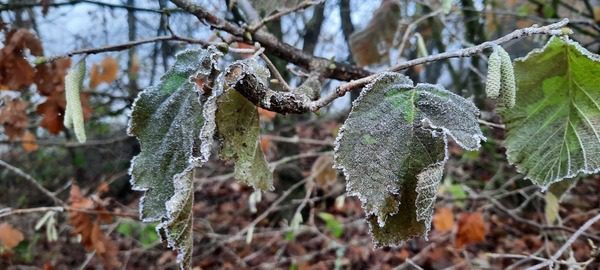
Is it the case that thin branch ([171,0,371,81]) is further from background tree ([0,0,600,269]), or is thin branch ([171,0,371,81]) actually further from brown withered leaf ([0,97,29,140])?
brown withered leaf ([0,97,29,140])

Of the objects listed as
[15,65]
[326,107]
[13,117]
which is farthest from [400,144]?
[13,117]

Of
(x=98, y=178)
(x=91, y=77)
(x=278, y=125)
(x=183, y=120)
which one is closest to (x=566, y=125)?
(x=183, y=120)

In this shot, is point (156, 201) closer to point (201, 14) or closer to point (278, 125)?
point (201, 14)

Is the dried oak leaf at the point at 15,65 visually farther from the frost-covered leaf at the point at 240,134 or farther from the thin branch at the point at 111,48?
the frost-covered leaf at the point at 240,134

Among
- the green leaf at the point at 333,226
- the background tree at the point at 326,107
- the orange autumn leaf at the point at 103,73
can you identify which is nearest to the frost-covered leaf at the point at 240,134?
the background tree at the point at 326,107

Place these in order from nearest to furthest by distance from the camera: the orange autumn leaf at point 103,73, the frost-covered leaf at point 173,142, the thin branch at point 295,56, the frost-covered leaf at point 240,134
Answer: the frost-covered leaf at point 173,142
the frost-covered leaf at point 240,134
the thin branch at point 295,56
the orange autumn leaf at point 103,73

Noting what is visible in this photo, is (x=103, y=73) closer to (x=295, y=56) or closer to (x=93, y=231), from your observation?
(x=93, y=231)

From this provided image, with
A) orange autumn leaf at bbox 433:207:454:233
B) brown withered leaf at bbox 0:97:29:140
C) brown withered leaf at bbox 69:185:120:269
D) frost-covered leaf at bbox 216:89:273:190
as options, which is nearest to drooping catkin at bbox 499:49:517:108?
frost-covered leaf at bbox 216:89:273:190

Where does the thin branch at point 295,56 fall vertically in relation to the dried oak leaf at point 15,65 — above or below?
below
